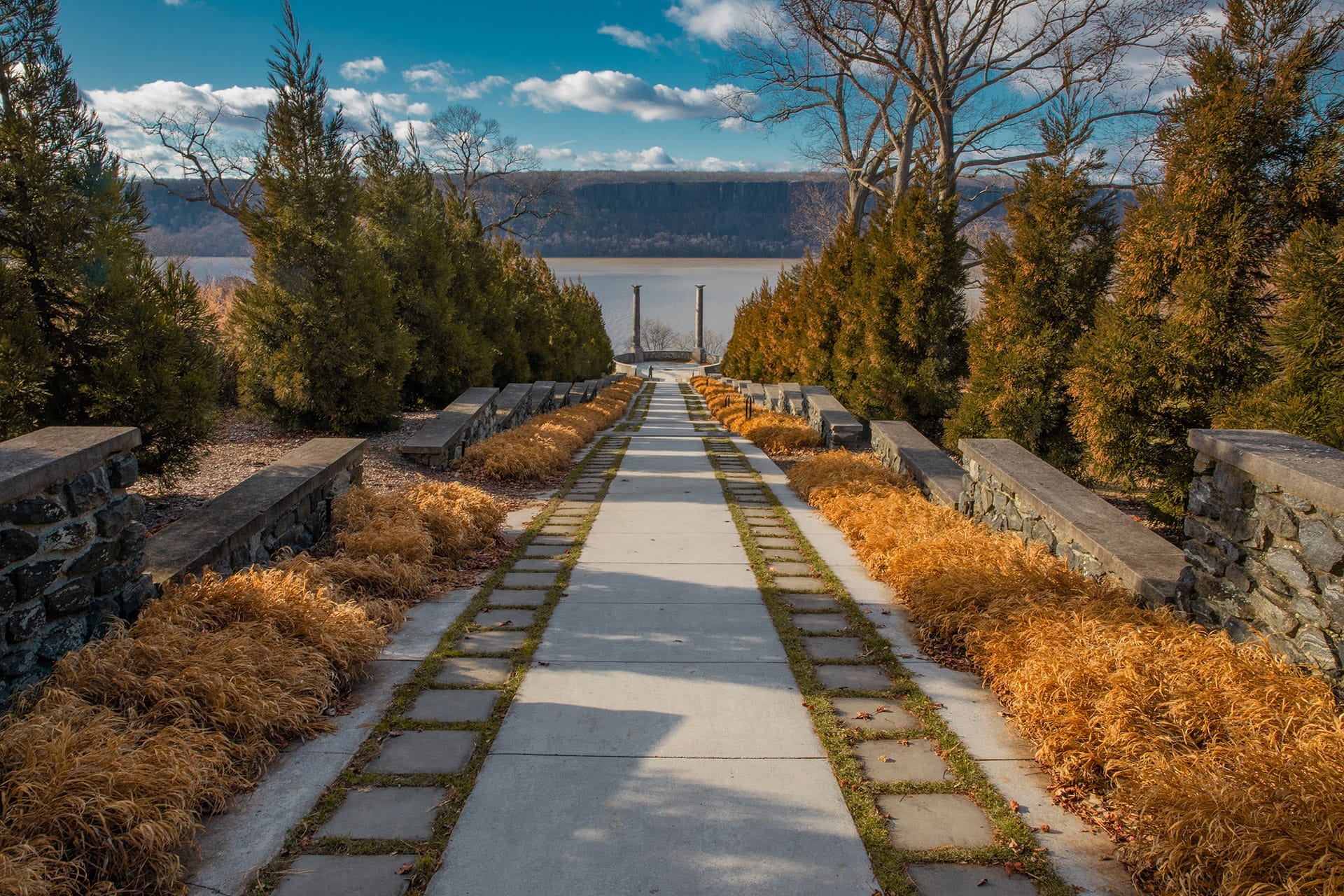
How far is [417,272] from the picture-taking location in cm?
Answer: 1137

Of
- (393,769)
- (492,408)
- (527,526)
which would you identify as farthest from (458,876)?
(492,408)

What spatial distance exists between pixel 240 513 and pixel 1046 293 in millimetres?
7136

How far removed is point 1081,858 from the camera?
239 centimetres

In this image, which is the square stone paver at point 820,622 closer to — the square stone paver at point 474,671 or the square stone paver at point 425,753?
the square stone paver at point 474,671

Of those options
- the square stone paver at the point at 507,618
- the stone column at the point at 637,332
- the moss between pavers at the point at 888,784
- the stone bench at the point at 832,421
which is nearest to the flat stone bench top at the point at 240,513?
the square stone paver at the point at 507,618

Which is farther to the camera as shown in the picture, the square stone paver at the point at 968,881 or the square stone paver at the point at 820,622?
the square stone paver at the point at 820,622

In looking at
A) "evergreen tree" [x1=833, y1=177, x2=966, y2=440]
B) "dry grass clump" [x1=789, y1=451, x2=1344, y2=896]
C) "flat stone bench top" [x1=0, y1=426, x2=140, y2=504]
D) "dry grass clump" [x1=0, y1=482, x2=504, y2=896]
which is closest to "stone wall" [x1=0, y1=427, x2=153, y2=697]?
"flat stone bench top" [x1=0, y1=426, x2=140, y2=504]

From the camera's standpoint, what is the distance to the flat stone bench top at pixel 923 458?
6.75 meters

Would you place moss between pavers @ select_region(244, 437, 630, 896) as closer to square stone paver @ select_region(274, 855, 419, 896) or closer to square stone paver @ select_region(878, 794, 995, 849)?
→ square stone paver @ select_region(274, 855, 419, 896)

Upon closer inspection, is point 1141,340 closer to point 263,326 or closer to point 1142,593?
point 1142,593

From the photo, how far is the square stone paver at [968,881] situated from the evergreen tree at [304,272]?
7.33 m

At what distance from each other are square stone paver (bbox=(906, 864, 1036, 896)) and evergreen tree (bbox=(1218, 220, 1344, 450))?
3523mm

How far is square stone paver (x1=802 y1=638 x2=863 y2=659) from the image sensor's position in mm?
3871

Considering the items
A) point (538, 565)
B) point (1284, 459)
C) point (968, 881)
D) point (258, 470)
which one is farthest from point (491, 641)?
point (258, 470)
